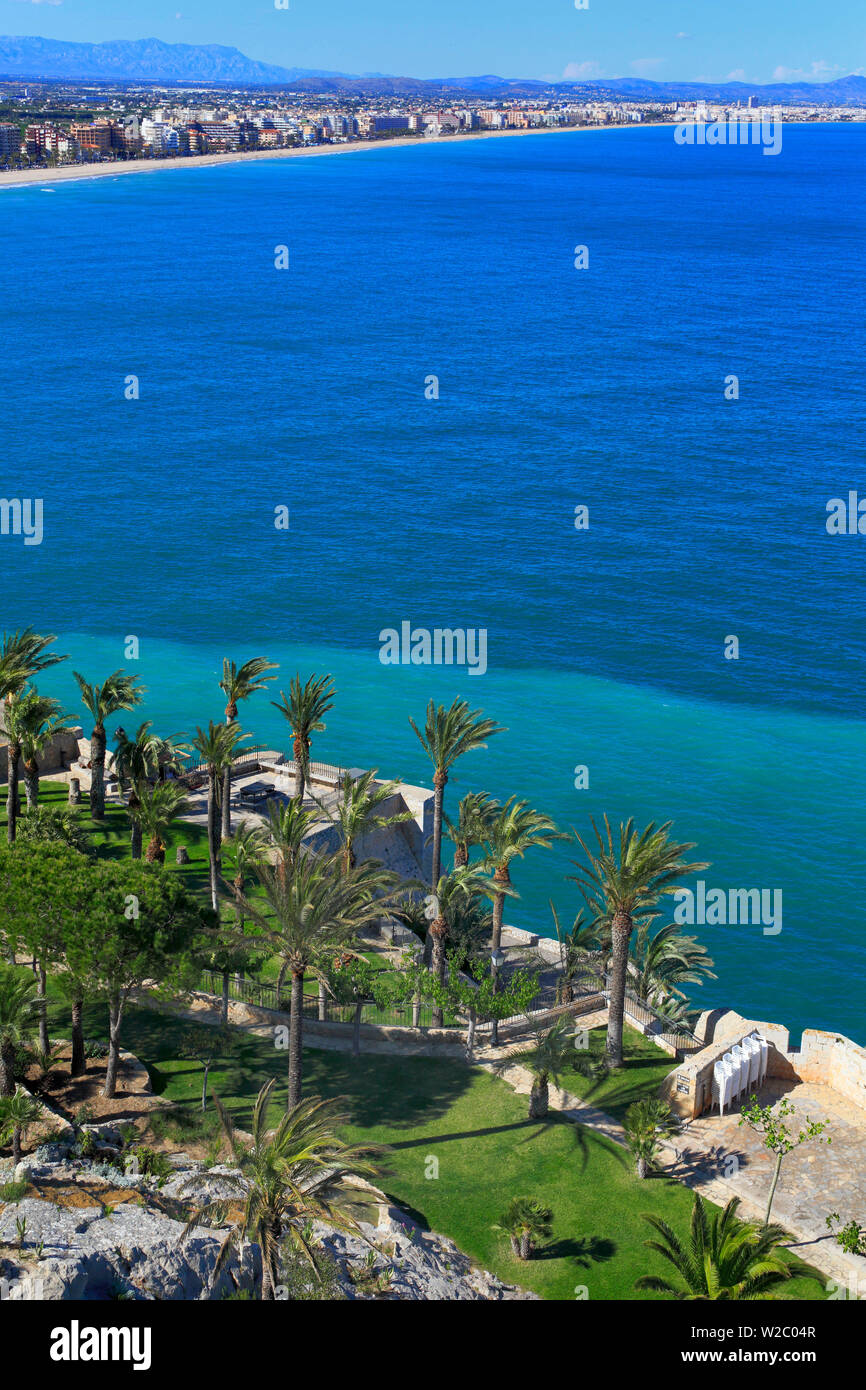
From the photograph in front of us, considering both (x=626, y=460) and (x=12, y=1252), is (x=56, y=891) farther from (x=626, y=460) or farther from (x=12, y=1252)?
(x=626, y=460)

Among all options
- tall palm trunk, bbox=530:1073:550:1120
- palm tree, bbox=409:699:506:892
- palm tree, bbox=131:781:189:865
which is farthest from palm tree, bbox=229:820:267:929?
tall palm trunk, bbox=530:1073:550:1120

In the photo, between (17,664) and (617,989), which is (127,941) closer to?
(617,989)

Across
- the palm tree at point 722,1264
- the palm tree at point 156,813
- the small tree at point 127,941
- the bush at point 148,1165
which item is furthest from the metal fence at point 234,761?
the palm tree at point 722,1264

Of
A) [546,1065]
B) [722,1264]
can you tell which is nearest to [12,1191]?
[722,1264]

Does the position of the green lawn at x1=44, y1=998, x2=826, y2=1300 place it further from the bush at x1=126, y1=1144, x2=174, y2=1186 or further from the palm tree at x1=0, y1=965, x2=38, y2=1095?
the palm tree at x1=0, y1=965, x2=38, y2=1095

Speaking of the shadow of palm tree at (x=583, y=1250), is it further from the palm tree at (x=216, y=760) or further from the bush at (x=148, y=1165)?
the palm tree at (x=216, y=760)
